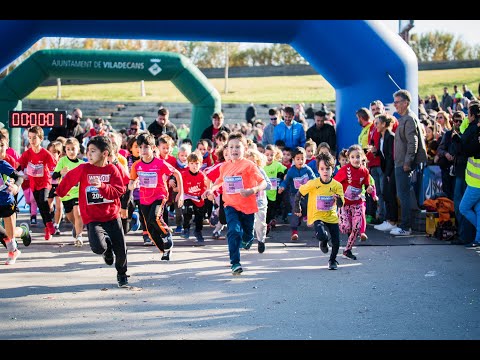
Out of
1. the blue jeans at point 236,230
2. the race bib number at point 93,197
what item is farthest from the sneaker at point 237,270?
the race bib number at point 93,197

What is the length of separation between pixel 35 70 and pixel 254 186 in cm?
1097

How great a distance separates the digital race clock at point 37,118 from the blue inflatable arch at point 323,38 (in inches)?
62.2

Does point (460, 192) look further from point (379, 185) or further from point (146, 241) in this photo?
point (146, 241)

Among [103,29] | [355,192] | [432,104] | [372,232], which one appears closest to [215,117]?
[103,29]

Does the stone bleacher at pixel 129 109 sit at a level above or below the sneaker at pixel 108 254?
above

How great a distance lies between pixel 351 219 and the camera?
9.69 m

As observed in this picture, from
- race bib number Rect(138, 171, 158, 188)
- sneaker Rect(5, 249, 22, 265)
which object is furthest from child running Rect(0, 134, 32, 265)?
race bib number Rect(138, 171, 158, 188)

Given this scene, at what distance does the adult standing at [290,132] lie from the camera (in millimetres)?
13773

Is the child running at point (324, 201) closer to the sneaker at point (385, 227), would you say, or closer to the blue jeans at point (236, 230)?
the blue jeans at point (236, 230)

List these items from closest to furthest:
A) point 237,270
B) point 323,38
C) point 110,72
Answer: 1. point 237,270
2. point 323,38
3. point 110,72

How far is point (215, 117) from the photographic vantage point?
14664 millimetres

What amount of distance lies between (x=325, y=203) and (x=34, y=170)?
4.66 m

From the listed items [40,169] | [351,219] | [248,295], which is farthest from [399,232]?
[40,169]
